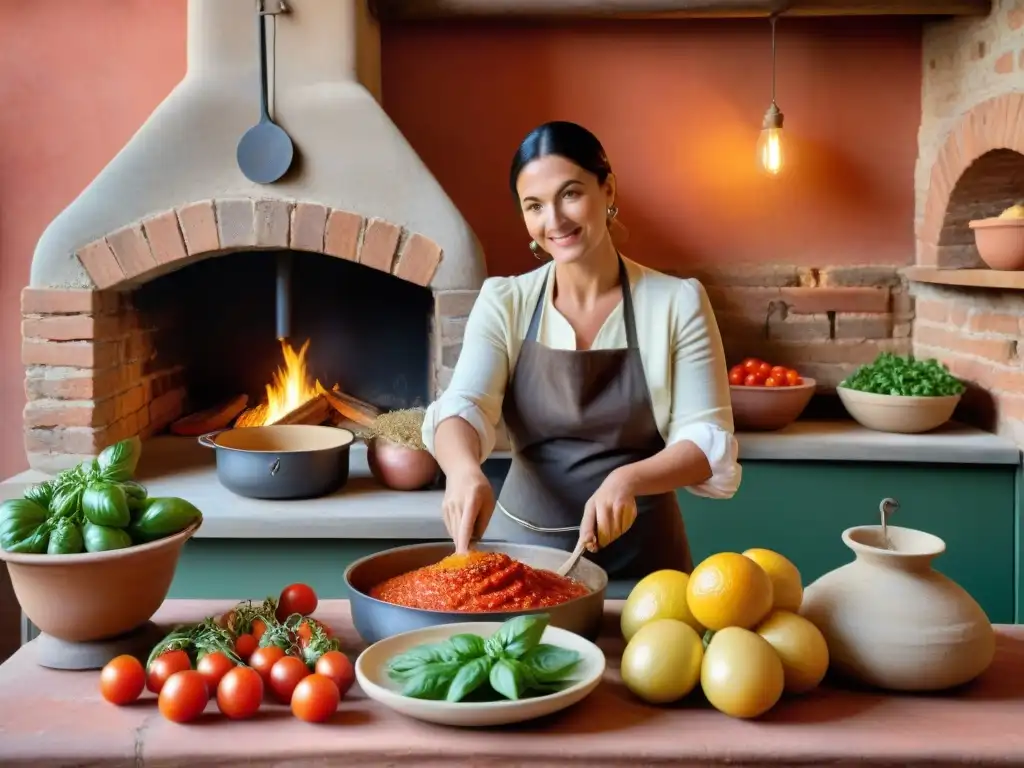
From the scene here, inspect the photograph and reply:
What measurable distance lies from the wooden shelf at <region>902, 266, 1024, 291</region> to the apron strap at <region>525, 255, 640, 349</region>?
1.31 metres

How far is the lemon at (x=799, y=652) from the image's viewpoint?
121 centimetres

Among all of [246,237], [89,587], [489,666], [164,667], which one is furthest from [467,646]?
[246,237]

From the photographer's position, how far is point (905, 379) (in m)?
3.11

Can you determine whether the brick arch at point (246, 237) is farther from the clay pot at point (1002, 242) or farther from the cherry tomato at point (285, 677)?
the cherry tomato at point (285, 677)

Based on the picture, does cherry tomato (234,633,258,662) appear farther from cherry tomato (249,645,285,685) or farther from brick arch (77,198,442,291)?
brick arch (77,198,442,291)

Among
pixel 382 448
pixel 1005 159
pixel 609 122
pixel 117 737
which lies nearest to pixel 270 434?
pixel 382 448

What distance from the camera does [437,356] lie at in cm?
304

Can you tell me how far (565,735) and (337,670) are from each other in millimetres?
286

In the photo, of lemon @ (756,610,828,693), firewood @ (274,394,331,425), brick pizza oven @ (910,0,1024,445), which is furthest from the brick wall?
lemon @ (756,610,828,693)

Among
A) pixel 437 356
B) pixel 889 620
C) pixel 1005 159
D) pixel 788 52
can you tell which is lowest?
pixel 889 620

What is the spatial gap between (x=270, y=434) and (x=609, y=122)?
1520 millimetres

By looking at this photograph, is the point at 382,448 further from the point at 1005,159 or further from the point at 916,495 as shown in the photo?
the point at 1005,159

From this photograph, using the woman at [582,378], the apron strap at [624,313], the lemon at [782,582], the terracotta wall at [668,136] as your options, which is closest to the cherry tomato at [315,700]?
the lemon at [782,582]

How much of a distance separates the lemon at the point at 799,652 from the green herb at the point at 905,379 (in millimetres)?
2013
